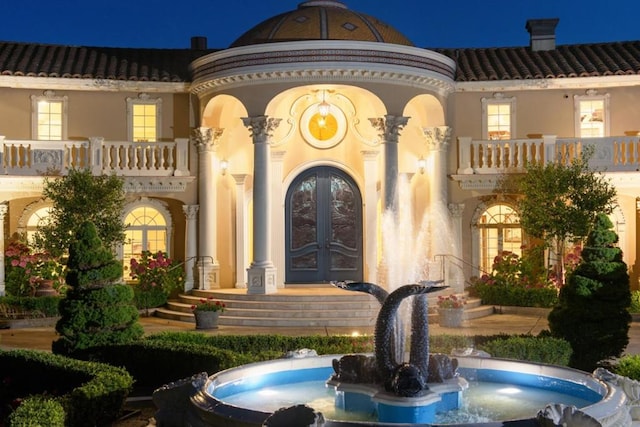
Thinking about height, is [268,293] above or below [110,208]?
below

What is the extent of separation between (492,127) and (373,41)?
4.94 metres

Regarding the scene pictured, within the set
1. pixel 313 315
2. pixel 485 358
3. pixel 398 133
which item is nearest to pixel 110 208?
pixel 313 315

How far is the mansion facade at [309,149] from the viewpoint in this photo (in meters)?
23.3

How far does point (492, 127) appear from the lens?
81.9 feet

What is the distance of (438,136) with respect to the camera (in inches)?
922

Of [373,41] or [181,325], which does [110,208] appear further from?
[373,41]

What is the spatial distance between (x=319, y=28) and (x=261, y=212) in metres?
5.21

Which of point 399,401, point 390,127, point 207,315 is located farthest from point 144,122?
point 399,401

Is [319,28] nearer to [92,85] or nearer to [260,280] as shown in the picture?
[92,85]

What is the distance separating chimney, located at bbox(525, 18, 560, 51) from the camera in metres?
26.4

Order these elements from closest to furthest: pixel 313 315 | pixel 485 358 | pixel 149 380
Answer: pixel 485 358, pixel 149 380, pixel 313 315

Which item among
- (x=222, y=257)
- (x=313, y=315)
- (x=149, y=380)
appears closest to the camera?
(x=149, y=380)

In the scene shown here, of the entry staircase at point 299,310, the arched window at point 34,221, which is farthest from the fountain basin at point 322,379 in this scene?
the arched window at point 34,221

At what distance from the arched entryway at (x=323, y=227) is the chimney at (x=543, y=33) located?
295 inches
